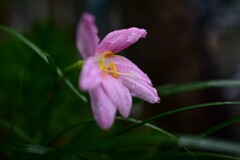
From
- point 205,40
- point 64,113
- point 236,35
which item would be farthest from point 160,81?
point 236,35

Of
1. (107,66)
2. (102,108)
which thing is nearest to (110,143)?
(102,108)

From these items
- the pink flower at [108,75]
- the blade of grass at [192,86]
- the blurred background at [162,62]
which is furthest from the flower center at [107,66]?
the blurred background at [162,62]

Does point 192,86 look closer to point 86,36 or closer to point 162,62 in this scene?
point 86,36

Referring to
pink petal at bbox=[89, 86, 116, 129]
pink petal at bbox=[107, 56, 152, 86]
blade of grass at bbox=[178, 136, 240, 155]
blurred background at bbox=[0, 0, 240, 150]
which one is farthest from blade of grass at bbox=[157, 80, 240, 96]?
blurred background at bbox=[0, 0, 240, 150]

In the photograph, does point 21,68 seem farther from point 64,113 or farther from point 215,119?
point 215,119

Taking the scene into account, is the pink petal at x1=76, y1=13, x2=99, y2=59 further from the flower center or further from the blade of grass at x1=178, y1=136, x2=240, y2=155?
the blade of grass at x1=178, y1=136, x2=240, y2=155

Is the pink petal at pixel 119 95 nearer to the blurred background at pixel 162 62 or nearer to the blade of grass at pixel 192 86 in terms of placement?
the blade of grass at pixel 192 86
